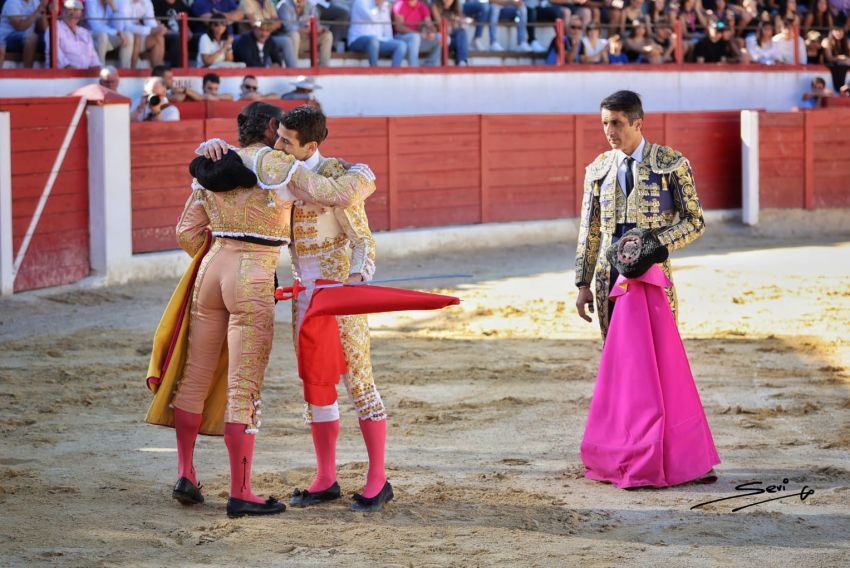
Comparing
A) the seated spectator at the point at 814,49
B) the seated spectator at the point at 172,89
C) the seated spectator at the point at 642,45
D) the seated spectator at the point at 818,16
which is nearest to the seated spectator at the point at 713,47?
the seated spectator at the point at 642,45

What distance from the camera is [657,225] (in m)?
4.62

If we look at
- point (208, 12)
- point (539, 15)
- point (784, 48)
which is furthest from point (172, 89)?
point (784, 48)

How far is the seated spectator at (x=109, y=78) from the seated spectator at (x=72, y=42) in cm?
21

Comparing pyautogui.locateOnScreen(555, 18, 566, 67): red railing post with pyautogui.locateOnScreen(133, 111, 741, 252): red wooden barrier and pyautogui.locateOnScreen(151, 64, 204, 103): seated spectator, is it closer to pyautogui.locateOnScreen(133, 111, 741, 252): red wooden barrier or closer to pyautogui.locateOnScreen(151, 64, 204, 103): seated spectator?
pyautogui.locateOnScreen(133, 111, 741, 252): red wooden barrier

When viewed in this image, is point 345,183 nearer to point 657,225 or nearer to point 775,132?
point 657,225

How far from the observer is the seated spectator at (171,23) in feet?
35.7

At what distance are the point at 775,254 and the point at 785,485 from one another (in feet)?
24.8

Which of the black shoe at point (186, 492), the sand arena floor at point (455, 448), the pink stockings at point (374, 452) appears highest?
the pink stockings at point (374, 452)

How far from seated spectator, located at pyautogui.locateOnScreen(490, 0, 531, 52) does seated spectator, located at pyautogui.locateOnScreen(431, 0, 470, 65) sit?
1.88 ft

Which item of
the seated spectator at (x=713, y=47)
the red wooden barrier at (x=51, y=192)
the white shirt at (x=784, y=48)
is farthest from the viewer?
the white shirt at (x=784, y=48)

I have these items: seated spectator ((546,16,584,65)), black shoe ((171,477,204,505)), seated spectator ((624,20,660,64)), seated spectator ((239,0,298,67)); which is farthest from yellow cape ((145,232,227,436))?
seated spectator ((624,20,660,64))

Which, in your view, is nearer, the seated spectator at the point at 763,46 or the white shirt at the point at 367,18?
the white shirt at the point at 367,18

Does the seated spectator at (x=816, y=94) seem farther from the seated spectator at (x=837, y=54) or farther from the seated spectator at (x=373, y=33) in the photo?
the seated spectator at (x=373, y=33)

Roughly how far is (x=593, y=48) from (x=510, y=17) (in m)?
0.97
